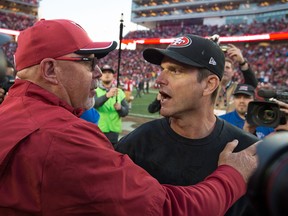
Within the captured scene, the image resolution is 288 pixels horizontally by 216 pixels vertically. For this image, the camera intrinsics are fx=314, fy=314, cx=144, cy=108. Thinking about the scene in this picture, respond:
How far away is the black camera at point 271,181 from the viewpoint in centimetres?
45

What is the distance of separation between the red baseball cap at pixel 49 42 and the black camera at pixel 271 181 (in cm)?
131

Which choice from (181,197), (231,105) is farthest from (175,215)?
(231,105)

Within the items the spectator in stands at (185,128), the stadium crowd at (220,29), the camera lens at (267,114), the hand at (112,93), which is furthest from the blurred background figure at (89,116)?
the stadium crowd at (220,29)

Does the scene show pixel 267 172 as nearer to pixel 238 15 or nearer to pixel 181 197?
pixel 181 197

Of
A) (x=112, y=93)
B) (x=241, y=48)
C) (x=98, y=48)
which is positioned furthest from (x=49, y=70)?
(x=241, y=48)

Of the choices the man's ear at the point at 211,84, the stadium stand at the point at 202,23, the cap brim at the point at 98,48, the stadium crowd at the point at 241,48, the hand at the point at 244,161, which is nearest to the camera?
the hand at the point at 244,161

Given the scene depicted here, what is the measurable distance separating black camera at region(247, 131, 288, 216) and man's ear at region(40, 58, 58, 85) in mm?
1283

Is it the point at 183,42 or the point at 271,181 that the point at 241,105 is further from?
Answer: the point at 271,181

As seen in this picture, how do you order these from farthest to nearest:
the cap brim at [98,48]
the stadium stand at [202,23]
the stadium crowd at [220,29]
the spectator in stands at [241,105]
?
1. the stadium crowd at [220,29]
2. the stadium stand at [202,23]
3. the spectator in stands at [241,105]
4. the cap brim at [98,48]

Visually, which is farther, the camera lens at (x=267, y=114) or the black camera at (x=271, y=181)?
the camera lens at (x=267, y=114)

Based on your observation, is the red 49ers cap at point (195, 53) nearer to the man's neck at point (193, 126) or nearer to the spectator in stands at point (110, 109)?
the man's neck at point (193, 126)

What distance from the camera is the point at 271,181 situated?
0.47 m

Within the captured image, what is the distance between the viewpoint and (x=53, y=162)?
1.21 metres

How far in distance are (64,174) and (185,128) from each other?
3.24 feet
